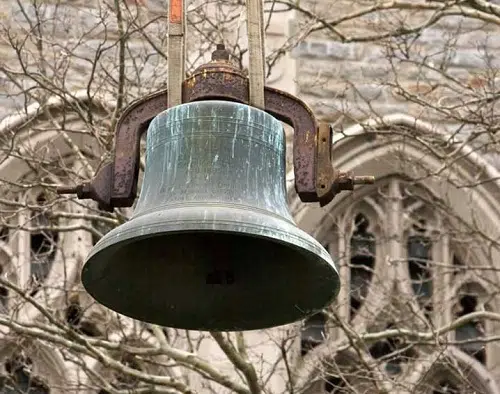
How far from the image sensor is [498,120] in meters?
10.8

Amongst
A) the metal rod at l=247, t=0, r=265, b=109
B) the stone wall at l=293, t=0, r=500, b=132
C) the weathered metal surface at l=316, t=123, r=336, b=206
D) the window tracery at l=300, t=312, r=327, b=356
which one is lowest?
the weathered metal surface at l=316, t=123, r=336, b=206

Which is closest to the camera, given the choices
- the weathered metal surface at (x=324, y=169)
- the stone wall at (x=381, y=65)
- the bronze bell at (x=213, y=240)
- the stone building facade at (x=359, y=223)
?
the bronze bell at (x=213, y=240)

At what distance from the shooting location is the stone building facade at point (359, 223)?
1085 cm

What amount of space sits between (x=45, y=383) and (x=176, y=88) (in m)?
4.29

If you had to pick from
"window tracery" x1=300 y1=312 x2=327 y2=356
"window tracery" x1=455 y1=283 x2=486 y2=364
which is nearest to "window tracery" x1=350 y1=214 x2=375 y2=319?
"window tracery" x1=300 y1=312 x2=327 y2=356

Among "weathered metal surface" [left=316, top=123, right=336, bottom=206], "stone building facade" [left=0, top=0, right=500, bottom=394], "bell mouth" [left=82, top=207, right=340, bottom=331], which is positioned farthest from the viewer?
"stone building facade" [left=0, top=0, right=500, bottom=394]

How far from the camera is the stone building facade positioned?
35.6ft

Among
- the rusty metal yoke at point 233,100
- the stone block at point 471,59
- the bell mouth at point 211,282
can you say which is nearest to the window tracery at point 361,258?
the stone block at point 471,59

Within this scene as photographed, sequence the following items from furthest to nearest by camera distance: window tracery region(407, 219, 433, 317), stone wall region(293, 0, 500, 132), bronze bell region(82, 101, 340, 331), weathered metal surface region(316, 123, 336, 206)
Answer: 1. stone wall region(293, 0, 500, 132)
2. window tracery region(407, 219, 433, 317)
3. weathered metal surface region(316, 123, 336, 206)
4. bronze bell region(82, 101, 340, 331)

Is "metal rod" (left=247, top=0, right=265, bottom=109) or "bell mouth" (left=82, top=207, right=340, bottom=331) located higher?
"metal rod" (left=247, top=0, right=265, bottom=109)

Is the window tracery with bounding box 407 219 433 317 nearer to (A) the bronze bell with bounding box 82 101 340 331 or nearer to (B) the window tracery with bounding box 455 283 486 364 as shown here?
(B) the window tracery with bounding box 455 283 486 364

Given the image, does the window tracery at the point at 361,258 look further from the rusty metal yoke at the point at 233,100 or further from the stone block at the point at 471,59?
the rusty metal yoke at the point at 233,100

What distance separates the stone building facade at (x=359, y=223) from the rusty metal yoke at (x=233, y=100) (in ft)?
12.5

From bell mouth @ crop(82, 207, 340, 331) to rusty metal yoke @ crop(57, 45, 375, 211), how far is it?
0.22 meters
